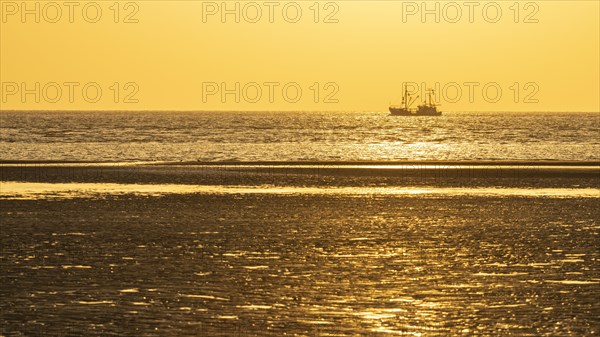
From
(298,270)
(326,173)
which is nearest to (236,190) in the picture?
(326,173)

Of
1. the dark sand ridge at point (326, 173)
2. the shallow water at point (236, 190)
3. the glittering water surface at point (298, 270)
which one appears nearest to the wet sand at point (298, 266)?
the glittering water surface at point (298, 270)

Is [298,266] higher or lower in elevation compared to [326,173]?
higher

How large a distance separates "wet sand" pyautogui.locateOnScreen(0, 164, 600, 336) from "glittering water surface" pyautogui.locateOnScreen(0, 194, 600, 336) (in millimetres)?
57

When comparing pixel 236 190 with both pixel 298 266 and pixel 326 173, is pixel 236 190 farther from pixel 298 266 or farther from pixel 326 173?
pixel 298 266

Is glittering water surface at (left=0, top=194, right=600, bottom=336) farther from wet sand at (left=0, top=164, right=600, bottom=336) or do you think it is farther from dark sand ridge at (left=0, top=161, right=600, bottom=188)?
dark sand ridge at (left=0, top=161, right=600, bottom=188)

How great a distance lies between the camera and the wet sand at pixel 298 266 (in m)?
22.6

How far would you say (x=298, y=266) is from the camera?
1177 inches

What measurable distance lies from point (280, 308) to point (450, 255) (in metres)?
9.34

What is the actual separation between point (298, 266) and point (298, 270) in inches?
28.3

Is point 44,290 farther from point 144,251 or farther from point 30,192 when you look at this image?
point 30,192

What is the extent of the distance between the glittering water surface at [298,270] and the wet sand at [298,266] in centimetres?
6

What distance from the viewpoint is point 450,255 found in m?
32.2

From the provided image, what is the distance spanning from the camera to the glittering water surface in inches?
888

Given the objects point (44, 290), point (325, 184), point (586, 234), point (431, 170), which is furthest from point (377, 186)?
point (44, 290)
